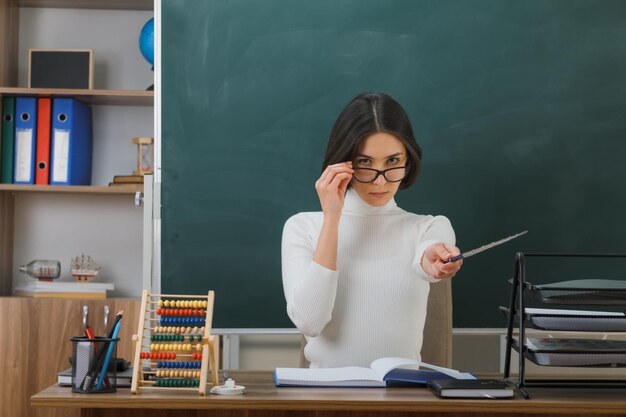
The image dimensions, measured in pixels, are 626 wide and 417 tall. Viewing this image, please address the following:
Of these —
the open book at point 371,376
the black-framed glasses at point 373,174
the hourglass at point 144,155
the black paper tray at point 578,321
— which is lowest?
the open book at point 371,376

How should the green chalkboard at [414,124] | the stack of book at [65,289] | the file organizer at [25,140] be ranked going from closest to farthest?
1. the green chalkboard at [414,124]
2. the stack of book at [65,289]
3. the file organizer at [25,140]

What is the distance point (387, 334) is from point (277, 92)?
3.71ft

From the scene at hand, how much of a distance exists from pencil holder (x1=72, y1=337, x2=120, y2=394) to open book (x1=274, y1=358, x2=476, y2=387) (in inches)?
14.3

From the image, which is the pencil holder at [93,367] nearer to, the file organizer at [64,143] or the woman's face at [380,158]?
the woman's face at [380,158]

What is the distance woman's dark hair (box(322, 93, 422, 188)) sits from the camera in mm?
2279

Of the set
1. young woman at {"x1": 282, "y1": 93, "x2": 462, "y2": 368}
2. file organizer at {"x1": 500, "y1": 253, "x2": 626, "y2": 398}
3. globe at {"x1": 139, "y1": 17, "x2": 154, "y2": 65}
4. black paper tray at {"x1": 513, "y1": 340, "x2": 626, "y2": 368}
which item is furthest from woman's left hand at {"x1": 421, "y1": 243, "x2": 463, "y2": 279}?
globe at {"x1": 139, "y1": 17, "x2": 154, "y2": 65}

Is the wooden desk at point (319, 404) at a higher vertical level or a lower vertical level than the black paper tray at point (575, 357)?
lower

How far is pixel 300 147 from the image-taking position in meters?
3.02

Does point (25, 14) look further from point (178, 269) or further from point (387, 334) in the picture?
point (387, 334)

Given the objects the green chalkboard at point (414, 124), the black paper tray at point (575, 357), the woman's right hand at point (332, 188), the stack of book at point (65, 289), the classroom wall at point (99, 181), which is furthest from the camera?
the classroom wall at point (99, 181)

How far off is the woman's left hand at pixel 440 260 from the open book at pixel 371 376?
26cm

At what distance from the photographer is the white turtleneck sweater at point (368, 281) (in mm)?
2242

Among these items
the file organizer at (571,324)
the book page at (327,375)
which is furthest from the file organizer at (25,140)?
the file organizer at (571,324)

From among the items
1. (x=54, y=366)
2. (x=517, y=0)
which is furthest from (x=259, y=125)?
(x=54, y=366)
